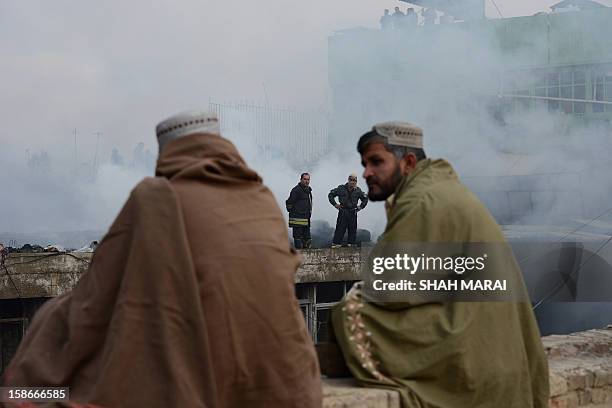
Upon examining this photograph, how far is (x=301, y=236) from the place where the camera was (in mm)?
18734

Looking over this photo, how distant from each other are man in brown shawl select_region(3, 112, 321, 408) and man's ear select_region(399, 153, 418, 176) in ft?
3.77

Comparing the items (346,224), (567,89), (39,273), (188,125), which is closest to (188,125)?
(188,125)

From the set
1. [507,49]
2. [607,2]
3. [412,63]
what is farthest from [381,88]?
[607,2]

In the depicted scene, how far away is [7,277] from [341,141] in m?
16.0

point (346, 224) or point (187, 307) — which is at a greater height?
point (346, 224)

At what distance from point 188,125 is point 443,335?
4.27 feet

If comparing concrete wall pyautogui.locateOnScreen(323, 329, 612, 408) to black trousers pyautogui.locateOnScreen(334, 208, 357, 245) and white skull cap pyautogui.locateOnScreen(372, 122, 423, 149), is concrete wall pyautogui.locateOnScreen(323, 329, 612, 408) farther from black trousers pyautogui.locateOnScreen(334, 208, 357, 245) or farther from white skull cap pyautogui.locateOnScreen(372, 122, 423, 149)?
black trousers pyautogui.locateOnScreen(334, 208, 357, 245)

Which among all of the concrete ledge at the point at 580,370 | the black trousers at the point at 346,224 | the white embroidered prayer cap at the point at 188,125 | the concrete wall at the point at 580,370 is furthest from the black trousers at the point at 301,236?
the white embroidered prayer cap at the point at 188,125

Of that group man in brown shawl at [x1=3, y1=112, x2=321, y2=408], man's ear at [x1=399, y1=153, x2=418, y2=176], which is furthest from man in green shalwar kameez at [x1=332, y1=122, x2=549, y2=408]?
man in brown shawl at [x1=3, y1=112, x2=321, y2=408]

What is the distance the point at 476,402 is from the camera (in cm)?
366

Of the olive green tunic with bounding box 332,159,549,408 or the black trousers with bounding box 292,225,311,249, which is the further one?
the black trousers with bounding box 292,225,311,249

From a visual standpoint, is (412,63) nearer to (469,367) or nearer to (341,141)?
(341,141)

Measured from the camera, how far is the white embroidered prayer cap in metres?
3.01

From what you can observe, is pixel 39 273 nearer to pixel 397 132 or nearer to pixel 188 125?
pixel 397 132
